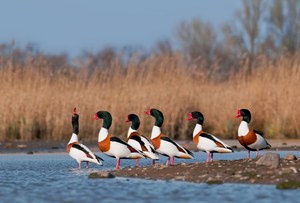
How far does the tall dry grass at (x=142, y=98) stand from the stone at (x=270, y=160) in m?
8.59

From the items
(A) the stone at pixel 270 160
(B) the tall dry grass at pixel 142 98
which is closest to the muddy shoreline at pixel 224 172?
(A) the stone at pixel 270 160

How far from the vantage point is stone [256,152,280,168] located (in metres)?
12.4

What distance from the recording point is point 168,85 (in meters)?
22.6

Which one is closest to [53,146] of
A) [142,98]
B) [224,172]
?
[142,98]

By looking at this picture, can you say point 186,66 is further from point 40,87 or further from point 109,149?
point 109,149

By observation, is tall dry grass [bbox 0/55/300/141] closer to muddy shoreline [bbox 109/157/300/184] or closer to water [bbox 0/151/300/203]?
water [bbox 0/151/300/203]

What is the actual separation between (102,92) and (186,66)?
2.79 meters

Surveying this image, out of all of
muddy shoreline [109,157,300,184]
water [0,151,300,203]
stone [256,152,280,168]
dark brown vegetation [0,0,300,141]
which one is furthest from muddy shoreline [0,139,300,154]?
stone [256,152,280,168]

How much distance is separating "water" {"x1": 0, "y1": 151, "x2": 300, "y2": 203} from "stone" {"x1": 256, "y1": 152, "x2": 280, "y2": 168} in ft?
3.70

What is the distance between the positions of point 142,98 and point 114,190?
35.2 feet

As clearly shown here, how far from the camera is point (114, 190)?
36.6 feet

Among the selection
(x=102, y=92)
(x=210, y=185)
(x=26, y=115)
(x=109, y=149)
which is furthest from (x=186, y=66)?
(x=210, y=185)

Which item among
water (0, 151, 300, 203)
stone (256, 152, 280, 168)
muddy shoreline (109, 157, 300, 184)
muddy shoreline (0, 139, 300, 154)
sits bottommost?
water (0, 151, 300, 203)

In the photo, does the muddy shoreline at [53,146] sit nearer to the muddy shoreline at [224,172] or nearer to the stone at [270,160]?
the muddy shoreline at [224,172]
